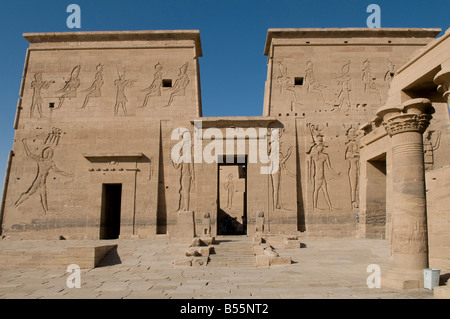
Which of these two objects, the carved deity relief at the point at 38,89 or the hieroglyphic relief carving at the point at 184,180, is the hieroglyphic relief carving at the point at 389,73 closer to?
the hieroglyphic relief carving at the point at 184,180

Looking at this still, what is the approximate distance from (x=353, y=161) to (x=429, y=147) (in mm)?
2994

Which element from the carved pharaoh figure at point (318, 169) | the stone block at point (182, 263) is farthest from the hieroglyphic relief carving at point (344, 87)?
the stone block at point (182, 263)

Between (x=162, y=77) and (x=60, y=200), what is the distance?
7.09 m

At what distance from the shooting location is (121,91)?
1747 cm

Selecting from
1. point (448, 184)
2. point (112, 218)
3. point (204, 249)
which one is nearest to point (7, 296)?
point (204, 249)

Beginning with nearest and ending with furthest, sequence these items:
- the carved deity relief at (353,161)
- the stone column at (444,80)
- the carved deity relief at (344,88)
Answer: the stone column at (444,80) → the carved deity relief at (353,161) → the carved deity relief at (344,88)

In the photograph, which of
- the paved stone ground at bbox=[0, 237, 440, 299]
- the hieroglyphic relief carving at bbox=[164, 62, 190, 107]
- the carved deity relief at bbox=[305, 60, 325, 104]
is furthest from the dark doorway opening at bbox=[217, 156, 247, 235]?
the paved stone ground at bbox=[0, 237, 440, 299]

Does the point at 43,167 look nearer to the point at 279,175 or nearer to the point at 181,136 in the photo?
the point at 181,136

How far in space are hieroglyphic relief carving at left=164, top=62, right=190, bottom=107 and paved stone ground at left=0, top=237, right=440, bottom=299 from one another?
8037 mm

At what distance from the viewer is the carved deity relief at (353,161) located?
15906mm

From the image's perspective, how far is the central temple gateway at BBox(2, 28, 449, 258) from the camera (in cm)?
1600

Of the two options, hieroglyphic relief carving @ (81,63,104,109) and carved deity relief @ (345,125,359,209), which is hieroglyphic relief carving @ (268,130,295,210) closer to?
carved deity relief @ (345,125,359,209)

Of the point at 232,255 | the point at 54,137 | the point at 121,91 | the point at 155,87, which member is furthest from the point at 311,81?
the point at 54,137

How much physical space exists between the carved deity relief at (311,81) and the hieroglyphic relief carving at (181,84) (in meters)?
5.45
